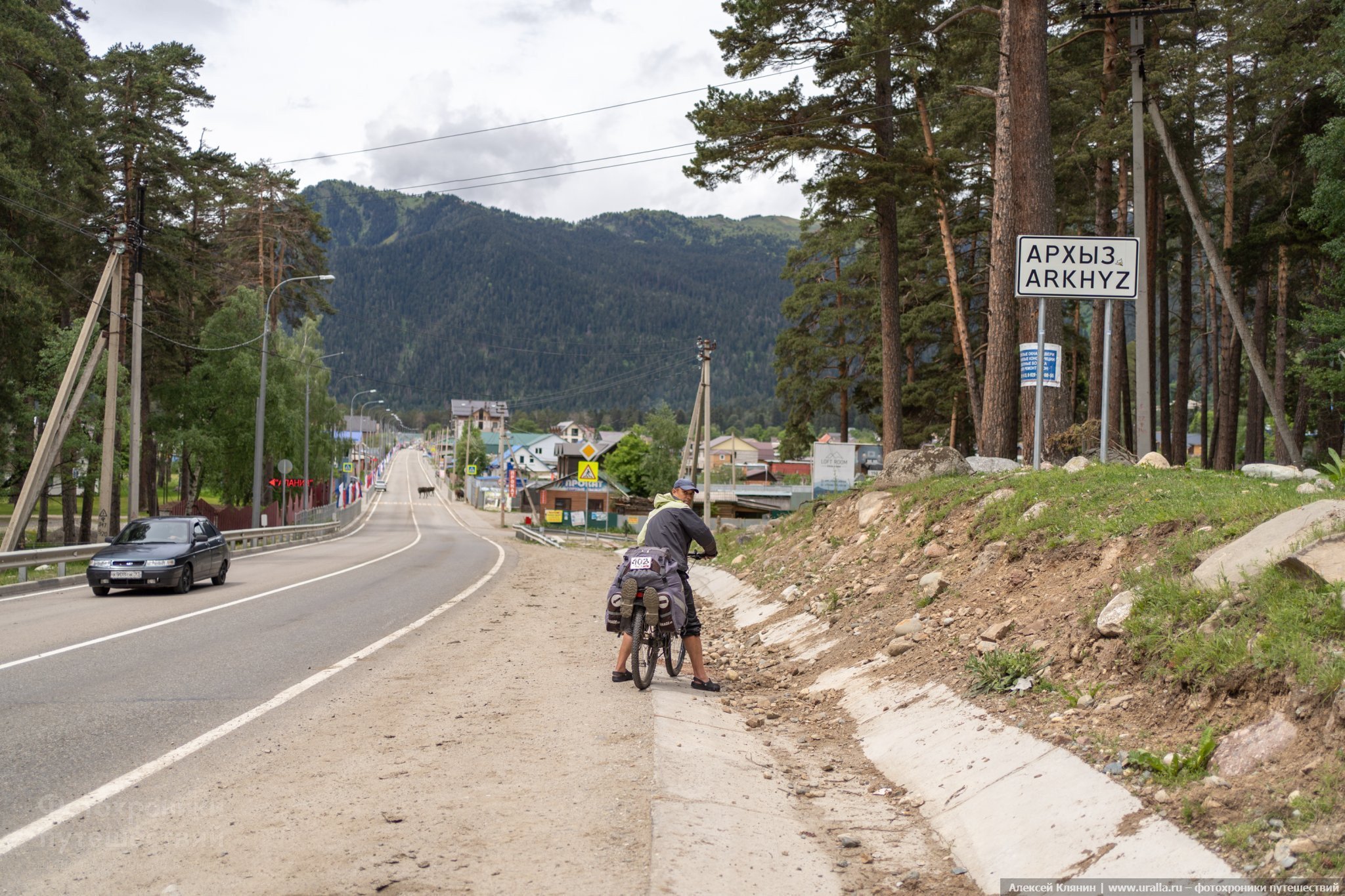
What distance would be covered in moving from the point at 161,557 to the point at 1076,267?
628 inches

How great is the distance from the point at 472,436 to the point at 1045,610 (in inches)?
5931

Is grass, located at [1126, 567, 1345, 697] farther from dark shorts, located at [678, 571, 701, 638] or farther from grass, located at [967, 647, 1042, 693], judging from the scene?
dark shorts, located at [678, 571, 701, 638]

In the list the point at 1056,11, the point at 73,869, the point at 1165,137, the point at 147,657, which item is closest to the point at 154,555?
the point at 147,657

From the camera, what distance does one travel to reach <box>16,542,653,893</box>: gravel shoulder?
14.4 ft

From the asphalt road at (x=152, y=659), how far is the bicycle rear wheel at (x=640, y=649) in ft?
10.0

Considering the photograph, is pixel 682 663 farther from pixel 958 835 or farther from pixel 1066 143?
pixel 1066 143

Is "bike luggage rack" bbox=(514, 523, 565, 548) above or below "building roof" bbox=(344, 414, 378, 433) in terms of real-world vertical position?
below

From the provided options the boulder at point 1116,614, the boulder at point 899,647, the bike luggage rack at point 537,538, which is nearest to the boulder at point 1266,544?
the boulder at point 1116,614

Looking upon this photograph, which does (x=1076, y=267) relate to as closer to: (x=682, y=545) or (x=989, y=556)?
(x=989, y=556)

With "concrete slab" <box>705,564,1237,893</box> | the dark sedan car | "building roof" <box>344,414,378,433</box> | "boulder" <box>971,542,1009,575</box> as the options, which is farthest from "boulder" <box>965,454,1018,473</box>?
"building roof" <box>344,414,378,433</box>

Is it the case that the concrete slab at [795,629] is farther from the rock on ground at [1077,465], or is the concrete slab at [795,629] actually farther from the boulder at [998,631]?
the boulder at [998,631]

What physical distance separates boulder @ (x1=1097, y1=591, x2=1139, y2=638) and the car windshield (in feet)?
57.5

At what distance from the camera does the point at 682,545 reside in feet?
30.5

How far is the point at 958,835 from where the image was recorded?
204 inches
